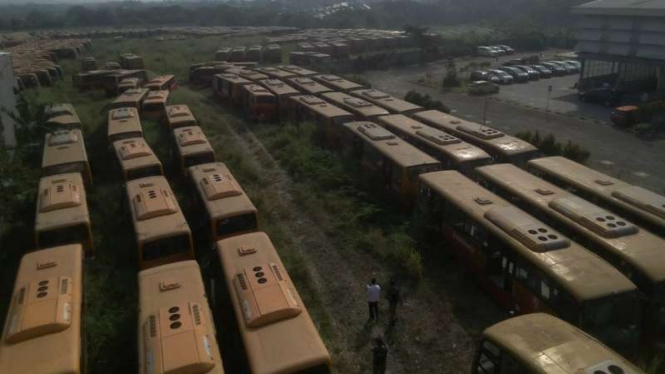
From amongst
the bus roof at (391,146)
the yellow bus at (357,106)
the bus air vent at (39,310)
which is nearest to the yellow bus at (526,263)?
the bus roof at (391,146)

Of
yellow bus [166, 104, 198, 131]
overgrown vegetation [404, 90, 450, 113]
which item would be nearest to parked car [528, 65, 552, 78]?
overgrown vegetation [404, 90, 450, 113]

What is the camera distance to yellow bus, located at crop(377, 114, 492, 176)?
2017 cm

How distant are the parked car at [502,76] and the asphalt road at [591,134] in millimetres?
7120

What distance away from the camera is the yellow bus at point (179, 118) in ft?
94.2

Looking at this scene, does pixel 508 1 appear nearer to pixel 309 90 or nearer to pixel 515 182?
pixel 309 90

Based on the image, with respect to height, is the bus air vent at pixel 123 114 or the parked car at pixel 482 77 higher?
the bus air vent at pixel 123 114

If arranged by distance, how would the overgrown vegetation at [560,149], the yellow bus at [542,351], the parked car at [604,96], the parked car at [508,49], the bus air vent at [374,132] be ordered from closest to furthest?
the yellow bus at [542,351] → the bus air vent at [374,132] → the overgrown vegetation at [560,149] → the parked car at [604,96] → the parked car at [508,49]

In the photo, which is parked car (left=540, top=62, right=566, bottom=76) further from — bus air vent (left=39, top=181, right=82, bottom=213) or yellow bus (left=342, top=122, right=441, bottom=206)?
bus air vent (left=39, top=181, right=82, bottom=213)

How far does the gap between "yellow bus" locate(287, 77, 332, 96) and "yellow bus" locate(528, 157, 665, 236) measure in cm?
1877

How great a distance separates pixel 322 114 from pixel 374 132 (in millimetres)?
6034

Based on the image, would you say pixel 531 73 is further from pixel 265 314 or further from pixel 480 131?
pixel 265 314

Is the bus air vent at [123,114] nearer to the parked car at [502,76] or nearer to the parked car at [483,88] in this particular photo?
the parked car at [483,88]

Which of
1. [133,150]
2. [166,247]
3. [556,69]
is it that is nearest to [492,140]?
[166,247]

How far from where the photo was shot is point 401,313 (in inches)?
571
